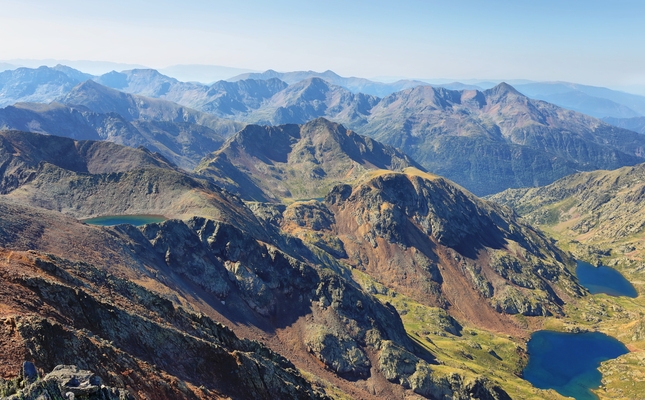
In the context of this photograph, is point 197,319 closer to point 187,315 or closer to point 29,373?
point 187,315

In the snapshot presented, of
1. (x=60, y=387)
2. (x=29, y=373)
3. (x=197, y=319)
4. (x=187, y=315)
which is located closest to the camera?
(x=60, y=387)

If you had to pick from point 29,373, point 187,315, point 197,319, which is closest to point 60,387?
point 29,373

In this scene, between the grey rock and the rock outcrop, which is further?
the grey rock

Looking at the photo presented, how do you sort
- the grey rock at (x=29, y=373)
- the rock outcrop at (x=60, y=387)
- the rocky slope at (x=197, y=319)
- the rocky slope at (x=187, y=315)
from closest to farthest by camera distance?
the rock outcrop at (x=60, y=387), the grey rock at (x=29, y=373), the rocky slope at (x=187, y=315), the rocky slope at (x=197, y=319)

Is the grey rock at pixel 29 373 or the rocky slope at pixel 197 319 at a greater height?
the grey rock at pixel 29 373

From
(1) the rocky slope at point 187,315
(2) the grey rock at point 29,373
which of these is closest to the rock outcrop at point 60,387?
(2) the grey rock at point 29,373

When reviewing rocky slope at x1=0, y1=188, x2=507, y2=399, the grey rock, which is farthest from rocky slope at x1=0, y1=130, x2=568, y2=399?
the grey rock

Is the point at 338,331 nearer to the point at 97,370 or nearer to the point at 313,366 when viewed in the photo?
the point at 313,366

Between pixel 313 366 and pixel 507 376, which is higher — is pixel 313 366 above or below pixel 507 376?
above

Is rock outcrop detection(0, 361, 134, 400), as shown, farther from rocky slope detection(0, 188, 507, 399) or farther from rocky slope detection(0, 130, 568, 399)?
rocky slope detection(0, 130, 568, 399)

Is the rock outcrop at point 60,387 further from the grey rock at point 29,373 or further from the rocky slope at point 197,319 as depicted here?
the rocky slope at point 197,319

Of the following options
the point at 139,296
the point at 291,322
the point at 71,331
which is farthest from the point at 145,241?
the point at 71,331
